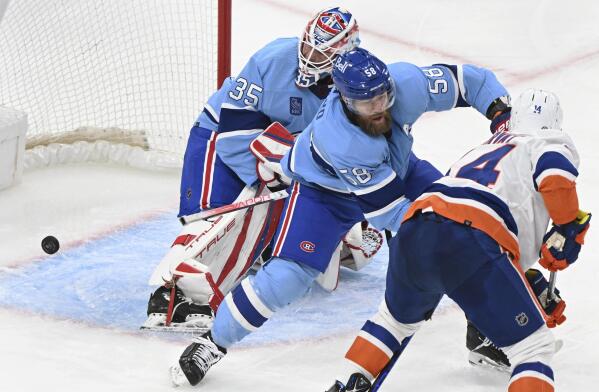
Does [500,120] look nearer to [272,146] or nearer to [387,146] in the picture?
[387,146]

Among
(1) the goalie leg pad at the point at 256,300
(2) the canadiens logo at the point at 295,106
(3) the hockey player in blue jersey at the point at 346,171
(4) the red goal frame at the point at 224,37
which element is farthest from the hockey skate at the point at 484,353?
(4) the red goal frame at the point at 224,37

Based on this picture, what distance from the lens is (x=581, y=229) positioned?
297 centimetres

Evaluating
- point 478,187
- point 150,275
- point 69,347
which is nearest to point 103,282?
point 150,275

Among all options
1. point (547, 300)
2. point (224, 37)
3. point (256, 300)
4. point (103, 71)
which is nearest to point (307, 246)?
point (256, 300)

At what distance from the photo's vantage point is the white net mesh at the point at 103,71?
5141 mm

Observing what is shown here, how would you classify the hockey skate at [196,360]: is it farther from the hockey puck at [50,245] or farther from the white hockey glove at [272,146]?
the hockey puck at [50,245]

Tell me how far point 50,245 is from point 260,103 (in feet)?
2.86

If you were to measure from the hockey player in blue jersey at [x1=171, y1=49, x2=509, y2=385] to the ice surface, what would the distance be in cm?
20

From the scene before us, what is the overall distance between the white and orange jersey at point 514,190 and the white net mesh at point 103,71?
7.56 feet

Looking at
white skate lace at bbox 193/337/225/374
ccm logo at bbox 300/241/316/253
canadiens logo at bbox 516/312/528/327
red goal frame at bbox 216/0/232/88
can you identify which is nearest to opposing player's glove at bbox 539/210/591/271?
canadiens logo at bbox 516/312/528/327

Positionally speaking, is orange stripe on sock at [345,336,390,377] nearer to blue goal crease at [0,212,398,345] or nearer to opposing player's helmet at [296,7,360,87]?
blue goal crease at [0,212,398,345]

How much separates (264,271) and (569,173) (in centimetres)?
96

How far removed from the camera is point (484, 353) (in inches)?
139

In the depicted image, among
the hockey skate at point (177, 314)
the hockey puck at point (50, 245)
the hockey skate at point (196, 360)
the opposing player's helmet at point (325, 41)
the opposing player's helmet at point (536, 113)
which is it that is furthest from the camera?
the hockey puck at point (50, 245)
